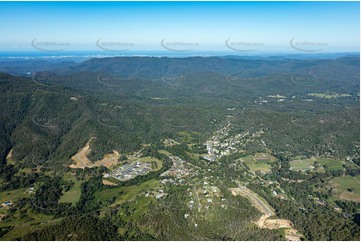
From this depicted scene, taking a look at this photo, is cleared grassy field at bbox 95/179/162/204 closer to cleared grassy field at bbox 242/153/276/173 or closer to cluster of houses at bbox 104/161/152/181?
cluster of houses at bbox 104/161/152/181

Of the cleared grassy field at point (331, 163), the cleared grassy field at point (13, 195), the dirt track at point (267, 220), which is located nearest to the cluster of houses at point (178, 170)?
the dirt track at point (267, 220)

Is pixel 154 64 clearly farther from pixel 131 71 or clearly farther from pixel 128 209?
pixel 128 209

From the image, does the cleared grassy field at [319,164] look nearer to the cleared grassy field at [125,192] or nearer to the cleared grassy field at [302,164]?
the cleared grassy field at [302,164]

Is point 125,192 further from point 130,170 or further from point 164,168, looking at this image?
point 164,168

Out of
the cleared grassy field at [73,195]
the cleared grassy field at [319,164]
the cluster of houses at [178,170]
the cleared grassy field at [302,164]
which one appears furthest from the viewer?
the cleared grassy field at [302,164]

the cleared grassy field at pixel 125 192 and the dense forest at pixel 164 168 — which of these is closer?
the dense forest at pixel 164 168

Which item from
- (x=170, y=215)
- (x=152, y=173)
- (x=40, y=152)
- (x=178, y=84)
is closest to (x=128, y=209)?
(x=170, y=215)

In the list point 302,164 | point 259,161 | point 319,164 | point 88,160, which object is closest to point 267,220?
point 259,161

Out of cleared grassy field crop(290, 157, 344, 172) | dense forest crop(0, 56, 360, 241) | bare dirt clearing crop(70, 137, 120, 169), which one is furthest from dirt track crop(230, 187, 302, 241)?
bare dirt clearing crop(70, 137, 120, 169)
